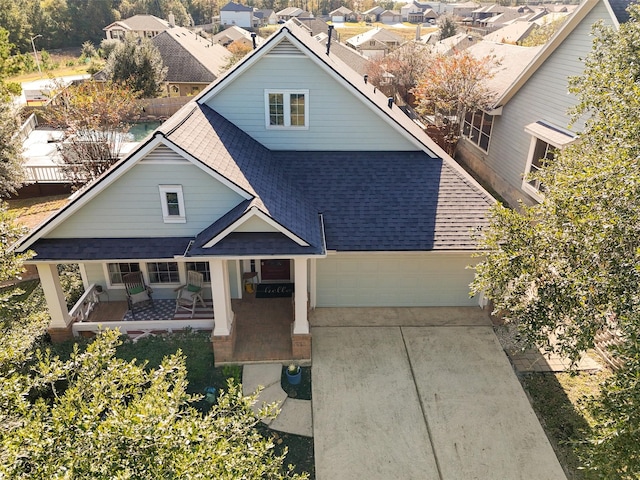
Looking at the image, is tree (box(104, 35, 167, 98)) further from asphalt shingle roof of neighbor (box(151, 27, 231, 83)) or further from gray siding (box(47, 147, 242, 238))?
gray siding (box(47, 147, 242, 238))

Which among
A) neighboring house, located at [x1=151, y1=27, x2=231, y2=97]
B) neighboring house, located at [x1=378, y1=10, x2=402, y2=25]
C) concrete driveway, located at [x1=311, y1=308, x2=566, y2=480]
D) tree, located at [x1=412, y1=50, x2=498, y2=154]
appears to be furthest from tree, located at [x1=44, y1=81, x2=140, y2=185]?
neighboring house, located at [x1=378, y1=10, x2=402, y2=25]

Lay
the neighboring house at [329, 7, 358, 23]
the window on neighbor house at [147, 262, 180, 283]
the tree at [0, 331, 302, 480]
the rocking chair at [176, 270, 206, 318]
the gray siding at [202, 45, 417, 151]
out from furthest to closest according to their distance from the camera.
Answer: the neighboring house at [329, 7, 358, 23] → the gray siding at [202, 45, 417, 151] → the window on neighbor house at [147, 262, 180, 283] → the rocking chair at [176, 270, 206, 318] → the tree at [0, 331, 302, 480]

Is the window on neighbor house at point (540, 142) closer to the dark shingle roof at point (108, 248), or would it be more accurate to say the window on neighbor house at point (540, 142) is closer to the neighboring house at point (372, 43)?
the dark shingle roof at point (108, 248)

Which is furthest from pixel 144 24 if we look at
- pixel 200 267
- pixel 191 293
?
pixel 191 293

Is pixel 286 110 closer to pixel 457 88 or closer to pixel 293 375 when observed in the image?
pixel 293 375

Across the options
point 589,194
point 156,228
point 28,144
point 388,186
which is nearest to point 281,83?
point 388,186

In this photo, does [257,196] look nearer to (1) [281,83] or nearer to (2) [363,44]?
(1) [281,83]

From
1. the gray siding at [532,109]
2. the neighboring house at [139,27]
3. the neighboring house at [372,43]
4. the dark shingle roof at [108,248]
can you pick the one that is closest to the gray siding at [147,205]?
the dark shingle roof at [108,248]
